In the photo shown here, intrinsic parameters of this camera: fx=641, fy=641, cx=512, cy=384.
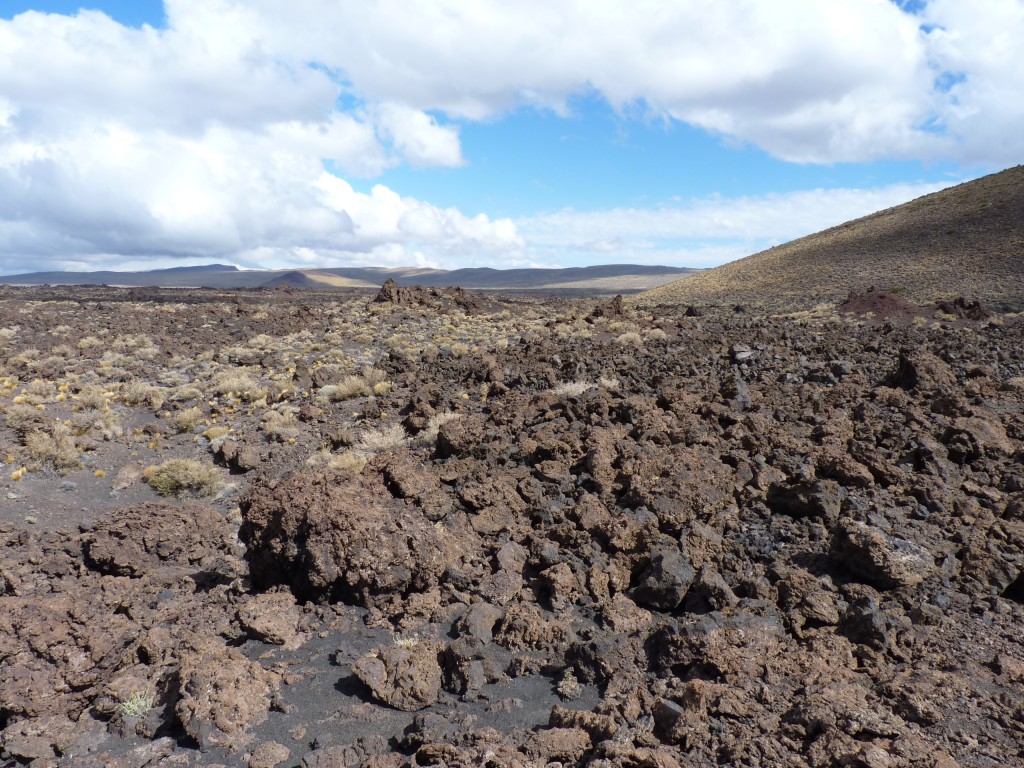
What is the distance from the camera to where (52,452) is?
9.71 metres

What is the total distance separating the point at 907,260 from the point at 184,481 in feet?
147

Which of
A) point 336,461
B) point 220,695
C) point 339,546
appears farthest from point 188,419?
point 220,695

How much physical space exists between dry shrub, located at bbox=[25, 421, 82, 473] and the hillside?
101 ft

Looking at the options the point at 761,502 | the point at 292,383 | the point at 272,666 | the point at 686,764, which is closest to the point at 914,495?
the point at 761,502

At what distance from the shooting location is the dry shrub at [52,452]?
962 cm

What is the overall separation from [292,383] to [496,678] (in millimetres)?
11797

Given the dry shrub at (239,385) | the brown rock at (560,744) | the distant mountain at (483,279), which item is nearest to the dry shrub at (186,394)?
the dry shrub at (239,385)

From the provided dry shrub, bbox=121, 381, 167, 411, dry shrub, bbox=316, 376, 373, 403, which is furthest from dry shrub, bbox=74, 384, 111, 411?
dry shrub, bbox=316, 376, 373, 403

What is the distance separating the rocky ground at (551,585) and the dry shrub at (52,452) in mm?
64

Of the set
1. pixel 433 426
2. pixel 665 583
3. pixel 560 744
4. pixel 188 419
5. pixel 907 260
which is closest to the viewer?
pixel 560 744

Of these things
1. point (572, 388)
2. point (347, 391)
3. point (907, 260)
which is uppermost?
point (907, 260)

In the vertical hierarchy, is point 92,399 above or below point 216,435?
above

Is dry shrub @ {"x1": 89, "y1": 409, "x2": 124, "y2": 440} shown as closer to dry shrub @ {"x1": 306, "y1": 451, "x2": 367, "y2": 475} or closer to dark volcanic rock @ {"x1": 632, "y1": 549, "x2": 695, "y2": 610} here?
dry shrub @ {"x1": 306, "y1": 451, "x2": 367, "y2": 475}

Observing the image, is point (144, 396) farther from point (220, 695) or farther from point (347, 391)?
point (220, 695)
